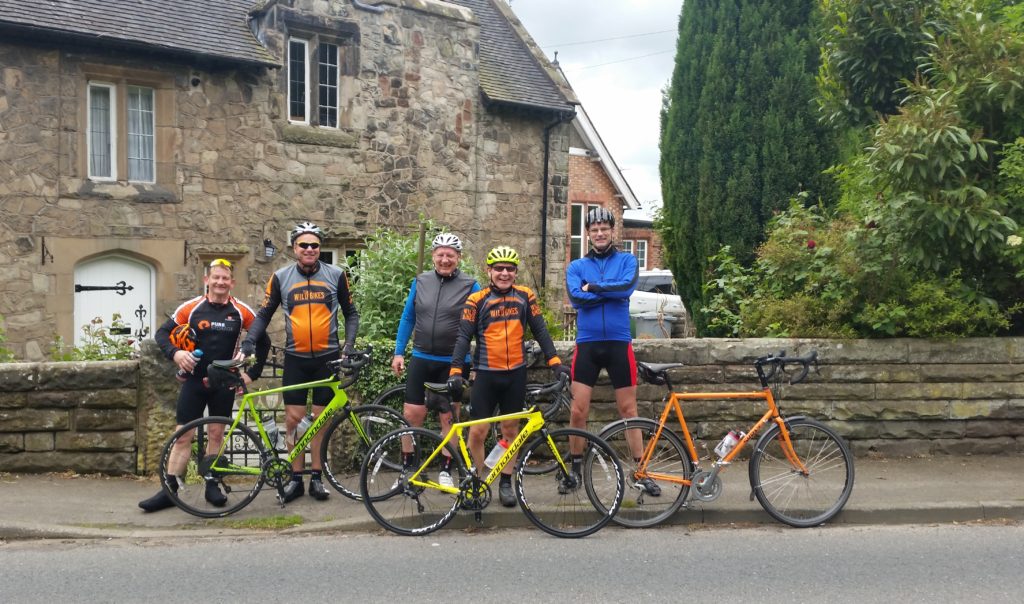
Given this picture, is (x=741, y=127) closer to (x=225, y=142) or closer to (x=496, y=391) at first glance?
(x=496, y=391)

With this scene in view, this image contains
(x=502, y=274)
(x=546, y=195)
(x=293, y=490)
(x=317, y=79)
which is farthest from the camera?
(x=546, y=195)

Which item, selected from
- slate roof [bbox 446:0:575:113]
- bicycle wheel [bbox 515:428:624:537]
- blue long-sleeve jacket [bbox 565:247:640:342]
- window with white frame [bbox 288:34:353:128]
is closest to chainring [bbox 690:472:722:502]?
bicycle wheel [bbox 515:428:624:537]

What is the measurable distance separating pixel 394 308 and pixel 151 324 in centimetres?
683

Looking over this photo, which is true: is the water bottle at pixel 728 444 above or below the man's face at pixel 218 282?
below

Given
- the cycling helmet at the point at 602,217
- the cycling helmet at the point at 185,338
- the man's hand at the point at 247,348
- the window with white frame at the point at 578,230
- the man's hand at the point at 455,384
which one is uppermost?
the window with white frame at the point at 578,230

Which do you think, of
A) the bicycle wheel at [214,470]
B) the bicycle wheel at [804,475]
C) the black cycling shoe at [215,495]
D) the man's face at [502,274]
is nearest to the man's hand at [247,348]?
the bicycle wheel at [214,470]

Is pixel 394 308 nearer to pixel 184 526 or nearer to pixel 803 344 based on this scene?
pixel 184 526

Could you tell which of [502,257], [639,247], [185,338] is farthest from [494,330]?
[639,247]

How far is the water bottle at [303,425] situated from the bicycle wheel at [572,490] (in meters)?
1.64

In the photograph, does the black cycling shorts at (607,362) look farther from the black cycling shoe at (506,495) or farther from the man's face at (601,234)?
the black cycling shoe at (506,495)

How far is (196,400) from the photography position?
7.08 m

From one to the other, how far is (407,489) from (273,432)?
119cm

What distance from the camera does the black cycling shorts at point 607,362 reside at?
728cm

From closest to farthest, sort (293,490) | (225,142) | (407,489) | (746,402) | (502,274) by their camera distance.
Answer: (407,489) < (502,274) < (293,490) < (746,402) < (225,142)
